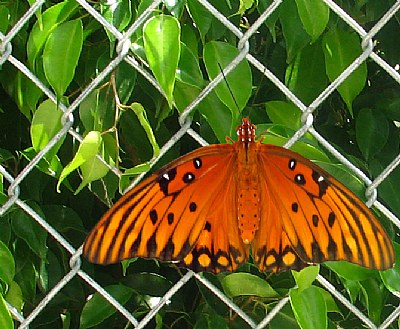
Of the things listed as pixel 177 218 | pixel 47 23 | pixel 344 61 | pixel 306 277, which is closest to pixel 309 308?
pixel 306 277

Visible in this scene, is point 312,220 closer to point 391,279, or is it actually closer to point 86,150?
point 391,279

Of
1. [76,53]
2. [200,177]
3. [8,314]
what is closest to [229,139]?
[200,177]

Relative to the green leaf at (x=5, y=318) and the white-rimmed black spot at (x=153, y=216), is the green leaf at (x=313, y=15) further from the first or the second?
the green leaf at (x=5, y=318)

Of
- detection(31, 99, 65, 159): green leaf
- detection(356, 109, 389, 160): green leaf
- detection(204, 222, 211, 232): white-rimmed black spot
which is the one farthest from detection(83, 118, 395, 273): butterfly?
detection(356, 109, 389, 160): green leaf

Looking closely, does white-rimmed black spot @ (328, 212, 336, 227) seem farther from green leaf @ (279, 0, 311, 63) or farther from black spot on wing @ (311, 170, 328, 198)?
green leaf @ (279, 0, 311, 63)

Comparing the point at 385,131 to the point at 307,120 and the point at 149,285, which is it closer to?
the point at 307,120

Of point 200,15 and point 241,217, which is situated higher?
point 200,15

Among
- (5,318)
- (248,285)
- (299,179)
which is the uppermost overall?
(299,179)

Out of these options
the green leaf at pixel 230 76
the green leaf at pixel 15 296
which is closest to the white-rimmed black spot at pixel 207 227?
the green leaf at pixel 230 76
